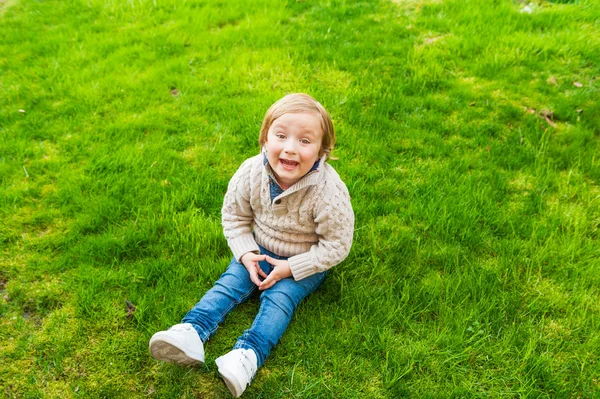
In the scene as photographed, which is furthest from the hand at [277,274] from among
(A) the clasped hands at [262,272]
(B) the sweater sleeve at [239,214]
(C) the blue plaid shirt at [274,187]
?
(C) the blue plaid shirt at [274,187]

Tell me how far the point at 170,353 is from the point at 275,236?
0.87m

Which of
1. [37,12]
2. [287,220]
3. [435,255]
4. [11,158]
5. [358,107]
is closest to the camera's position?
[287,220]

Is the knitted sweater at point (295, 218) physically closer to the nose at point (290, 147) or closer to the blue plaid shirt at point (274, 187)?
the blue plaid shirt at point (274, 187)

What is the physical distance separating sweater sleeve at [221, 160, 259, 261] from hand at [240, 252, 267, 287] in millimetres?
35

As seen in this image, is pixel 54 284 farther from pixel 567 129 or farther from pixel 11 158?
pixel 567 129

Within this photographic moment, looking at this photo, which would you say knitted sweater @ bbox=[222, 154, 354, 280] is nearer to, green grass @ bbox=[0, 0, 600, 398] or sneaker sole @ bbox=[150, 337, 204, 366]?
green grass @ bbox=[0, 0, 600, 398]

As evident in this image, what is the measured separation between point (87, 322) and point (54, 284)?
0.41 metres

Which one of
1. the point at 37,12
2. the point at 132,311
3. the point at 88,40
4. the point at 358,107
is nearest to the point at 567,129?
the point at 358,107

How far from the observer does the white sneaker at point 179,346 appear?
228 cm

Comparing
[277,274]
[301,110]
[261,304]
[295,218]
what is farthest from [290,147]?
[261,304]

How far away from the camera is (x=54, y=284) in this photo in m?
2.92

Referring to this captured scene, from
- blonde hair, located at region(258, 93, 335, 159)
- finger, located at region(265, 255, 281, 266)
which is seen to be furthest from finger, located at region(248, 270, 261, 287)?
blonde hair, located at region(258, 93, 335, 159)

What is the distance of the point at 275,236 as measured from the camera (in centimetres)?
278

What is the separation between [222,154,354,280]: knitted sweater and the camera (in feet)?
8.41
